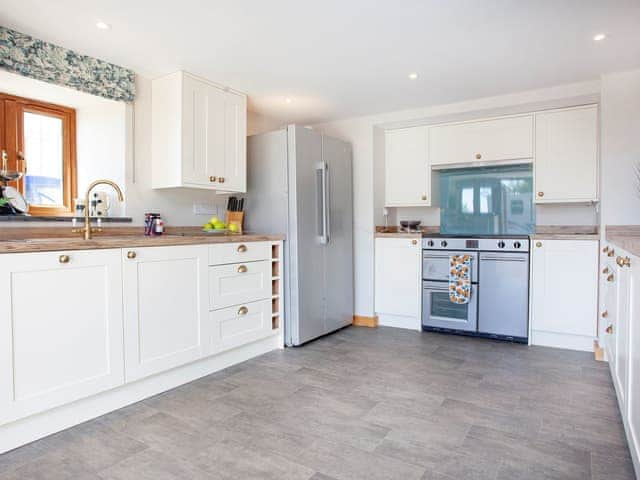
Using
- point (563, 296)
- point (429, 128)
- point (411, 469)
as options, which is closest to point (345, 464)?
point (411, 469)

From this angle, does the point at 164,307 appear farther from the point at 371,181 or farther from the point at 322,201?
the point at 371,181

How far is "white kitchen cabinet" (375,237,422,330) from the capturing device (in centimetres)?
414

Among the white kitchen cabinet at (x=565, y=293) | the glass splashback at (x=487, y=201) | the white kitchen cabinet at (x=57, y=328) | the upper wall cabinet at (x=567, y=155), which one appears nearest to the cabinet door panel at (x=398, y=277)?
the glass splashback at (x=487, y=201)

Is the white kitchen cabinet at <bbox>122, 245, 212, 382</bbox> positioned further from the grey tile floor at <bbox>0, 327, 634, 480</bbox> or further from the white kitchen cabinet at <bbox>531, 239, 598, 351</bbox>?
the white kitchen cabinet at <bbox>531, 239, 598, 351</bbox>

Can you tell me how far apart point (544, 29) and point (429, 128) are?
1.78 meters

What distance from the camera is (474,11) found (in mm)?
2236

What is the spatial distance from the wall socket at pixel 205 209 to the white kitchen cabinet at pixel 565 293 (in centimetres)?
282

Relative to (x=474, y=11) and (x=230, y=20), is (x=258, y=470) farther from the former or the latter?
(x=474, y=11)

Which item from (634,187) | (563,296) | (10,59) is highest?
(10,59)

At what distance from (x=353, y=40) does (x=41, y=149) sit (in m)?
2.31

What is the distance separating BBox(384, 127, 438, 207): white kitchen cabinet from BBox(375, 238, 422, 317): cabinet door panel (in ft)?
1.52

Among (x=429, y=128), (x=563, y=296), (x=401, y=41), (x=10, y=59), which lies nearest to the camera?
(x=10, y=59)

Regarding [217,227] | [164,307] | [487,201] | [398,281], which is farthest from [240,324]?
[487,201]

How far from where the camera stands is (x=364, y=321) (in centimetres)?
Result: 436
